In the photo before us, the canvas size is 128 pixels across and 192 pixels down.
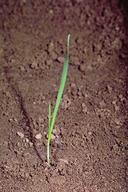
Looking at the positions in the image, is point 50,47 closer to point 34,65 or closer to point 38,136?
point 34,65

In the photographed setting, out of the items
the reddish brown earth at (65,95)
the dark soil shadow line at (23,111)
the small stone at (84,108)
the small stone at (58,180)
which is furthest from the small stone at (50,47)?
the small stone at (58,180)

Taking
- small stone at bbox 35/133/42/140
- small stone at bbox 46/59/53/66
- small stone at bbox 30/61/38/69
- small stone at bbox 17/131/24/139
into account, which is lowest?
small stone at bbox 17/131/24/139

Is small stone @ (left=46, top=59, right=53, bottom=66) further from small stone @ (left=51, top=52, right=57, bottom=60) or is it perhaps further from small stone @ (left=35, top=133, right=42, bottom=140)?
small stone @ (left=35, top=133, right=42, bottom=140)

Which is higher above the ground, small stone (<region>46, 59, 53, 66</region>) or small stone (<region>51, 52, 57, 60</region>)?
small stone (<region>51, 52, 57, 60</region>)

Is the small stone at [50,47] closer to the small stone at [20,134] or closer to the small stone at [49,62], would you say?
the small stone at [49,62]

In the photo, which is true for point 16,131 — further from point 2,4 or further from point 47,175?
point 2,4

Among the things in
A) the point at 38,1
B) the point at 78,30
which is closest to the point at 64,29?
the point at 78,30

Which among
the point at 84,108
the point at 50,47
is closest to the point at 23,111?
the point at 84,108

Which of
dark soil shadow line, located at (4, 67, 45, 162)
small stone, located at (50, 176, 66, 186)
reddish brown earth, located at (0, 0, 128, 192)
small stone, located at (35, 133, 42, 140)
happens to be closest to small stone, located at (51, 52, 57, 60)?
reddish brown earth, located at (0, 0, 128, 192)
